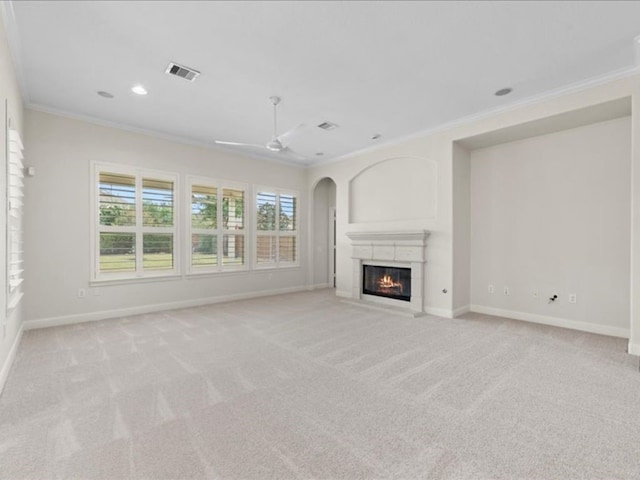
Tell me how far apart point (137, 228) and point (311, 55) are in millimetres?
4070

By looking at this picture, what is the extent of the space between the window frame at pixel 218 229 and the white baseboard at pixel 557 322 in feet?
15.4

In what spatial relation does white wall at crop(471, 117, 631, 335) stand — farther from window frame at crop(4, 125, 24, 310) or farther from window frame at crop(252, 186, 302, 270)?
window frame at crop(4, 125, 24, 310)

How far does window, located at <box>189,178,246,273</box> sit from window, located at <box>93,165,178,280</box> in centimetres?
40

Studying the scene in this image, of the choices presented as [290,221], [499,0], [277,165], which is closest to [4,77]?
[499,0]

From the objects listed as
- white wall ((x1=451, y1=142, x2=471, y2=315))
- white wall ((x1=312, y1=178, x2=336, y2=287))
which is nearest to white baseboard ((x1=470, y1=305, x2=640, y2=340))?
white wall ((x1=451, y1=142, x2=471, y2=315))

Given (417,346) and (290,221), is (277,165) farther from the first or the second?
(417,346)

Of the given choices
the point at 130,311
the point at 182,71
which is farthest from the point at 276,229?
the point at 182,71

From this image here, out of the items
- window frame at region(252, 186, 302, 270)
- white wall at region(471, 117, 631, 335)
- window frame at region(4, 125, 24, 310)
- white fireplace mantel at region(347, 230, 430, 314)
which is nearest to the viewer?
window frame at region(4, 125, 24, 310)

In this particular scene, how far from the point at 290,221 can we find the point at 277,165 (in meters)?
1.38

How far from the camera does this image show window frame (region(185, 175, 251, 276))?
19.3 ft

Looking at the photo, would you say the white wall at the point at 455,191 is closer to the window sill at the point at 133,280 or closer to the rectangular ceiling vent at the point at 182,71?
the window sill at the point at 133,280

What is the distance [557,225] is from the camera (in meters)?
4.55

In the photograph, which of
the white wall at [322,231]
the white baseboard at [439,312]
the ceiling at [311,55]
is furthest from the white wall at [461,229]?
the white wall at [322,231]

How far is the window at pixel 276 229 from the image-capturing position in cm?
701
